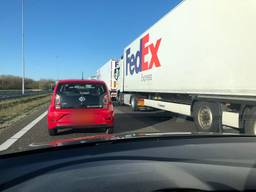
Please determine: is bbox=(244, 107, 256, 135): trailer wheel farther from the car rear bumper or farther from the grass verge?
the grass verge

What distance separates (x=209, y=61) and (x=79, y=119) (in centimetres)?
365

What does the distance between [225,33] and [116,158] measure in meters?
7.02

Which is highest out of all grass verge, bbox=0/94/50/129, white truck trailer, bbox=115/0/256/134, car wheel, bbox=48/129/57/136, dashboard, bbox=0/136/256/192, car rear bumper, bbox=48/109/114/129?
white truck trailer, bbox=115/0/256/134

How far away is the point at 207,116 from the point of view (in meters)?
10.9

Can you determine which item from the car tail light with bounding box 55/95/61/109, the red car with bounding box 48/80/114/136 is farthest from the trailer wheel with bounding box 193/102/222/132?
the car tail light with bounding box 55/95/61/109

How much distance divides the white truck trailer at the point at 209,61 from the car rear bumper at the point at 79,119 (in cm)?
252

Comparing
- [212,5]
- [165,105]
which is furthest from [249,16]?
[165,105]

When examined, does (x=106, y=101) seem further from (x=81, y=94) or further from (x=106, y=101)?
(x=81, y=94)

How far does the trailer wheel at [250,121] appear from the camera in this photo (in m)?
8.69

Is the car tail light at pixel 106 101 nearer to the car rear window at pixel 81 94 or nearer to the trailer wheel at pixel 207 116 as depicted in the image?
the car rear window at pixel 81 94

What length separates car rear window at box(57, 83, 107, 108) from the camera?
37.3ft

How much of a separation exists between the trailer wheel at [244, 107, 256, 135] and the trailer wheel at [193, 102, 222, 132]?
123cm

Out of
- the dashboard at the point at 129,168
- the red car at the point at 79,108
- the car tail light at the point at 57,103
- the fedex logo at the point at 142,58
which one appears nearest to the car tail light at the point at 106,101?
the red car at the point at 79,108

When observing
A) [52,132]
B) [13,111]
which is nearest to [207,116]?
[52,132]
